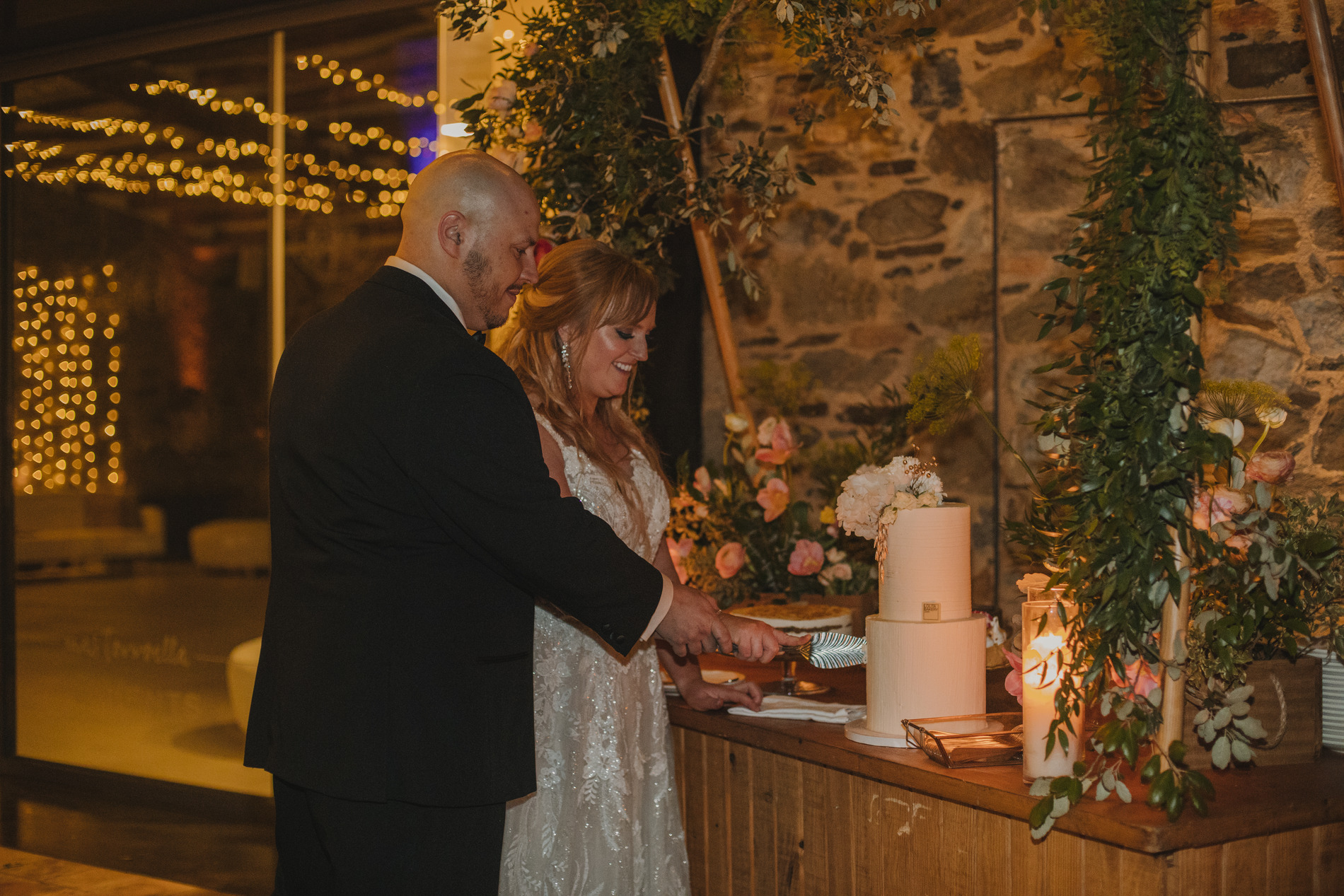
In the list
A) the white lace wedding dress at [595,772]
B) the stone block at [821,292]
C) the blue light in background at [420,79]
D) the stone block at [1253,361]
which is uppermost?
the blue light in background at [420,79]

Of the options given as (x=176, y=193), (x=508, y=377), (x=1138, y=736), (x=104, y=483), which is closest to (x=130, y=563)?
(x=104, y=483)

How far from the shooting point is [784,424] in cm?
307

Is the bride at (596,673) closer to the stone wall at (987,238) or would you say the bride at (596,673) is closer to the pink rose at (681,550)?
the pink rose at (681,550)

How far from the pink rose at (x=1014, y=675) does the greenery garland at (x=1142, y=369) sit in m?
0.21

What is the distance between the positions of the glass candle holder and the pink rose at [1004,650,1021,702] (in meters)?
0.11

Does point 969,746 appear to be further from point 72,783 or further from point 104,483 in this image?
point 72,783

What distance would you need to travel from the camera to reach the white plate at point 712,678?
2.40 metres

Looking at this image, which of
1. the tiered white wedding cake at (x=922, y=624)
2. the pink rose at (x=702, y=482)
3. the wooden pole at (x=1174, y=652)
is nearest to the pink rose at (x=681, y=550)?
the pink rose at (x=702, y=482)

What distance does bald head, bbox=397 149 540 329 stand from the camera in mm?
1868

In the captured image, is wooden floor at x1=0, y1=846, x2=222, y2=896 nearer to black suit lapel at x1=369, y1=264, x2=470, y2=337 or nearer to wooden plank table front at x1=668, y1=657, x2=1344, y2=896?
wooden plank table front at x1=668, y1=657, x2=1344, y2=896

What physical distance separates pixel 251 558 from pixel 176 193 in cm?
140

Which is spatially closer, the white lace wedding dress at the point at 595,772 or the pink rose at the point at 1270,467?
the pink rose at the point at 1270,467

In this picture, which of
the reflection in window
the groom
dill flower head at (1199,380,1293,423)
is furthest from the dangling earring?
the reflection in window

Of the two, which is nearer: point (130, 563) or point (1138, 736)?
point (1138, 736)
